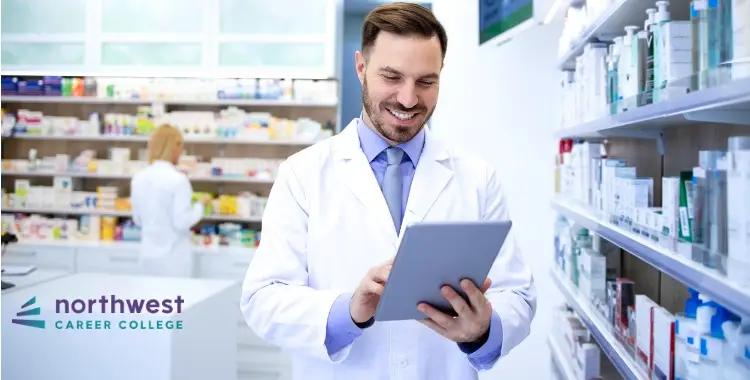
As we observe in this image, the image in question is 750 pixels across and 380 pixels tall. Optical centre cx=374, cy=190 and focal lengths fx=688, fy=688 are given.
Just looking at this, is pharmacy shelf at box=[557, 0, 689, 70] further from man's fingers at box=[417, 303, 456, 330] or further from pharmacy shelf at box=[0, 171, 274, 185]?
pharmacy shelf at box=[0, 171, 274, 185]

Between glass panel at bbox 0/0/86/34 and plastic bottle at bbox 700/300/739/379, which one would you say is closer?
plastic bottle at bbox 700/300/739/379

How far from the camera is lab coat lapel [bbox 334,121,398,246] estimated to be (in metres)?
1.75

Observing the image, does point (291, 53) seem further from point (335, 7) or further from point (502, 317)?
point (502, 317)

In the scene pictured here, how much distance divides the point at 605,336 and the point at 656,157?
3.00 feet

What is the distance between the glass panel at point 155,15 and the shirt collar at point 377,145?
14.1ft

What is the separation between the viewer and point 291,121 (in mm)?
6148

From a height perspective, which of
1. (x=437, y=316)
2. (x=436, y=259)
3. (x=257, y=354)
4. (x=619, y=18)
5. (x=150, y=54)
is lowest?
(x=257, y=354)

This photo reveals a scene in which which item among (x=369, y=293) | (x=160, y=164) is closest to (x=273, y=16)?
(x=160, y=164)

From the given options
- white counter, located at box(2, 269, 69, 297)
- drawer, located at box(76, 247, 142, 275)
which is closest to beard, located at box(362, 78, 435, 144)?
white counter, located at box(2, 269, 69, 297)

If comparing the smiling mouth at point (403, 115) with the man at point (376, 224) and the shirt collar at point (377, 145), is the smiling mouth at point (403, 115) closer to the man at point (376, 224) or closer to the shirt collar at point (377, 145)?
the man at point (376, 224)

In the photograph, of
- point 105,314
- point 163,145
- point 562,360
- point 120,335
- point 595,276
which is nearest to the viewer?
point 595,276

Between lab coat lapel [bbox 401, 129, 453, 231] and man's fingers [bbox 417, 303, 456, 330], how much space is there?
1.37 feet

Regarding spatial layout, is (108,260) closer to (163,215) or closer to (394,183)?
(163,215)

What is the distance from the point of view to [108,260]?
20.1 ft
